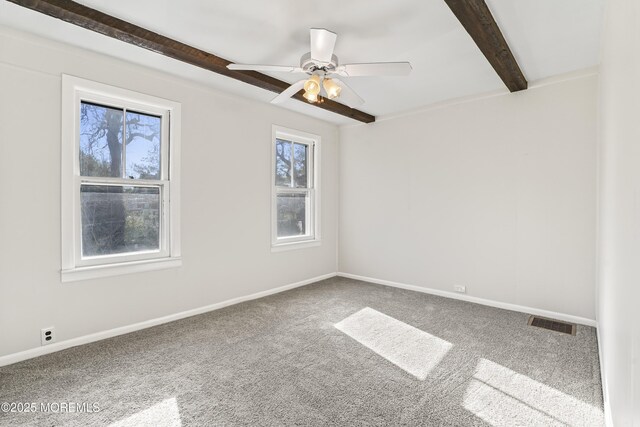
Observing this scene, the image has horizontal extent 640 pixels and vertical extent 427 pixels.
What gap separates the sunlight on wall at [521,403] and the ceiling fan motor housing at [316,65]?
249cm

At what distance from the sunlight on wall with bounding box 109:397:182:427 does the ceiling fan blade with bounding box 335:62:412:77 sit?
257cm

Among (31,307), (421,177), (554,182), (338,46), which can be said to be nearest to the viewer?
(31,307)

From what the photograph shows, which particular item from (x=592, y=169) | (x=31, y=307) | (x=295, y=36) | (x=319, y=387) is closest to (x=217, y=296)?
(x=31, y=307)

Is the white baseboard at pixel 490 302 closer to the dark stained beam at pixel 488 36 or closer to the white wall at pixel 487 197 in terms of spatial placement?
the white wall at pixel 487 197

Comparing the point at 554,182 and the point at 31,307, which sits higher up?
the point at 554,182

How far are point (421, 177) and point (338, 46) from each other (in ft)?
7.34

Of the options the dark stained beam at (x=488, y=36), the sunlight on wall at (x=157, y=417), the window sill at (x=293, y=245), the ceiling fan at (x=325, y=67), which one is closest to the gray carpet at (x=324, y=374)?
the sunlight on wall at (x=157, y=417)

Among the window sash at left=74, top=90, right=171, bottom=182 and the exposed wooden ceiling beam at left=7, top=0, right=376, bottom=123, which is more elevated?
the exposed wooden ceiling beam at left=7, top=0, right=376, bottom=123

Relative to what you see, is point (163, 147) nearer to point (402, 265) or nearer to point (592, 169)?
point (402, 265)

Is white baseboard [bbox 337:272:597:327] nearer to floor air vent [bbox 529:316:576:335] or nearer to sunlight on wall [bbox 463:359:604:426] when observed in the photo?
floor air vent [bbox 529:316:576:335]

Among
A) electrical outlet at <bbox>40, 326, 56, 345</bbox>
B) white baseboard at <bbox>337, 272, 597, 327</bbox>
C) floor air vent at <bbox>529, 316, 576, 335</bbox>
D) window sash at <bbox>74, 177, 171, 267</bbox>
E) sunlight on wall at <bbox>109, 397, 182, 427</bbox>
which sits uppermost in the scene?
window sash at <bbox>74, 177, 171, 267</bbox>

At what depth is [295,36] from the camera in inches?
100

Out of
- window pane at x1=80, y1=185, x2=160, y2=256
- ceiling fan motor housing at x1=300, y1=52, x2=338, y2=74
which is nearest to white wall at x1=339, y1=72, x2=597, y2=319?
ceiling fan motor housing at x1=300, y1=52, x2=338, y2=74

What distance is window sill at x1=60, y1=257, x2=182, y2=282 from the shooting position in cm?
263
